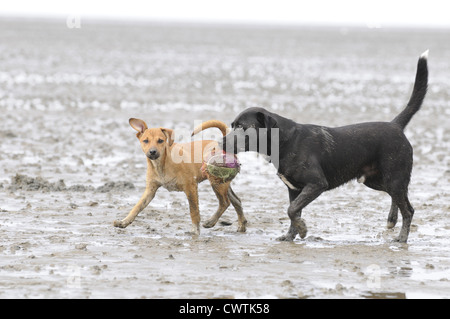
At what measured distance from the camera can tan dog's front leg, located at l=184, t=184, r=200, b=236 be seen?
879cm

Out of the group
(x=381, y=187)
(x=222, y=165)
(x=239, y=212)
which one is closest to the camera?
(x=222, y=165)

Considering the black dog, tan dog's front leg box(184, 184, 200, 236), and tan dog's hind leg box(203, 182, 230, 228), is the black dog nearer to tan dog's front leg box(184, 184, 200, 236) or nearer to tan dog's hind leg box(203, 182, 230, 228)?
tan dog's front leg box(184, 184, 200, 236)

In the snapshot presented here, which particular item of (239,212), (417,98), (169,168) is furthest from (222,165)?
(417,98)

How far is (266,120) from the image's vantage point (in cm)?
834

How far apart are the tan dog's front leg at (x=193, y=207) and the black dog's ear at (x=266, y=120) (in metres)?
1.09

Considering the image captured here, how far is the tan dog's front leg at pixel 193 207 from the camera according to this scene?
8.79m

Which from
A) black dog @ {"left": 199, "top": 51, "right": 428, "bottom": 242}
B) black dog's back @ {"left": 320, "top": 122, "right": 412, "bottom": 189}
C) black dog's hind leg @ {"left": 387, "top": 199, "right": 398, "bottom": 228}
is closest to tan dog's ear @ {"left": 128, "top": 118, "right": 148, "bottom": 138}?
Result: black dog @ {"left": 199, "top": 51, "right": 428, "bottom": 242}

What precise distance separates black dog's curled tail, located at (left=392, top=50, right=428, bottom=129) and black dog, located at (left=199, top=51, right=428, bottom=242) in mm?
70

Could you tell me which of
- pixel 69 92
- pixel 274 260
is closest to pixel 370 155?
pixel 274 260

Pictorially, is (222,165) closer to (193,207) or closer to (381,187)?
(193,207)

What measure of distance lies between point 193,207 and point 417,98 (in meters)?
2.80

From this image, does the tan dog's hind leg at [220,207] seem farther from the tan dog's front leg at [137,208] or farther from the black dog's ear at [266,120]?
the black dog's ear at [266,120]

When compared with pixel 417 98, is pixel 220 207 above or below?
Answer: below
